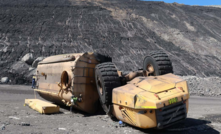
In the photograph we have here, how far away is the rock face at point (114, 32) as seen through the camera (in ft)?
94.0

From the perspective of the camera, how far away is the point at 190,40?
36.1 metres

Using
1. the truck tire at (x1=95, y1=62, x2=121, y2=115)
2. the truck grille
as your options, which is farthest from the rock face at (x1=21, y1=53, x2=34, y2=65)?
the truck grille

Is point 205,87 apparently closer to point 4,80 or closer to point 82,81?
point 82,81

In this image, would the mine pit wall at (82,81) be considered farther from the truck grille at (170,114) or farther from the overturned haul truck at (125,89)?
the truck grille at (170,114)

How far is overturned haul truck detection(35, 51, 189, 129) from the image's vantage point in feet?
14.2

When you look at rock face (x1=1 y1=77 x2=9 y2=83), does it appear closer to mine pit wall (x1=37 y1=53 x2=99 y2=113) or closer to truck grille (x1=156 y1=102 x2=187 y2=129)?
mine pit wall (x1=37 y1=53 x2=99 y2=113)

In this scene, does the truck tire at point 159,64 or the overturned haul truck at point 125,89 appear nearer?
the overturned haul truck at point 125,89

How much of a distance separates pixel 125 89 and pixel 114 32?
98.8 ft

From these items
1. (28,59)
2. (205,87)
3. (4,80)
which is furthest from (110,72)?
(28,59)

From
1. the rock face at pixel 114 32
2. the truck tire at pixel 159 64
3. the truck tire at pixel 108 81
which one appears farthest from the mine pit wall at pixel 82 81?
the rock face at pixel 114 32

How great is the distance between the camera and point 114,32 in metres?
34.3

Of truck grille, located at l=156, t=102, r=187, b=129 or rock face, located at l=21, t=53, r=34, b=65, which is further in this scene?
rock face, located at l=21, t=53, r=34, b=65

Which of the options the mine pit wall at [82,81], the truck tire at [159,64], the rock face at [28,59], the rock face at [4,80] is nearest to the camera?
the truck tire at [159,64]

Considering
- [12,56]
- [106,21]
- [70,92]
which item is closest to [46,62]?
[70,92]
